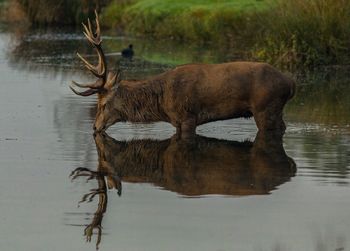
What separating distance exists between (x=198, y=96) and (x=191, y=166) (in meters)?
3.15

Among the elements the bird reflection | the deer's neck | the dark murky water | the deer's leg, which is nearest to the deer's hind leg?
the dark murky water

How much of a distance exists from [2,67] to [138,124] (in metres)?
12.0

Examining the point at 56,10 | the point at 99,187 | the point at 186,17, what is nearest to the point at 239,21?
the point at 186,17

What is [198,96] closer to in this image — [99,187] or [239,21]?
[99,187]

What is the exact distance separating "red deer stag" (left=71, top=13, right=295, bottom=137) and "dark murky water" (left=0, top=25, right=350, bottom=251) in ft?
0.98

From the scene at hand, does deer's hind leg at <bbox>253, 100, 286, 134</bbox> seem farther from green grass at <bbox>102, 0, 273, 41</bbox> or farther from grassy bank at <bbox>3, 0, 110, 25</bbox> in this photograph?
grassy bank at <bbox>3, 0, 110, 25</bbox>

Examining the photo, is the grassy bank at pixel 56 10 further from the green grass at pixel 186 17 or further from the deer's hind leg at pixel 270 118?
the deer's hind leg at pixel 270 118

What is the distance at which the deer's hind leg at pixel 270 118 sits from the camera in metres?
17.6

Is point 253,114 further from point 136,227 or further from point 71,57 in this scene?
point 71,57

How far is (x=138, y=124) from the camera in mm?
19047

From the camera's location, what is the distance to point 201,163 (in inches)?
588

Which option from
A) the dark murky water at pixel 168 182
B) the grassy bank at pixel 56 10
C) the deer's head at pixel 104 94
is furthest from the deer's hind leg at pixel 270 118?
the grassy bank at pixel 56 10

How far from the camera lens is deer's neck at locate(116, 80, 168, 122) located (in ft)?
59.0

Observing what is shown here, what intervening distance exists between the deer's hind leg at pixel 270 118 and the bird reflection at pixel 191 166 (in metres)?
0.41
